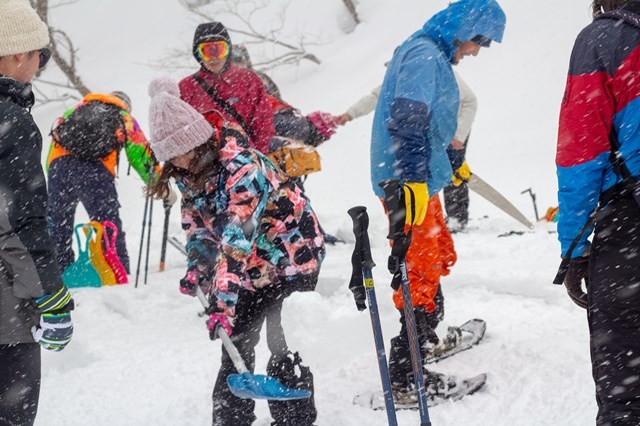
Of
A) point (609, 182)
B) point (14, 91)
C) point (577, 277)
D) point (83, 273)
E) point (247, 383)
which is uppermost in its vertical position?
point (609, 182)

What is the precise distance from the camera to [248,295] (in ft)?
10.9

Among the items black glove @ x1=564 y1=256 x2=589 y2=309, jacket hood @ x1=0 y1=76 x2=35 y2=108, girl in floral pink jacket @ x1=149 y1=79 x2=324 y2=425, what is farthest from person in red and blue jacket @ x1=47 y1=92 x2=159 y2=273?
black glove @ x1=564 y1=256 x2=589 y2=309

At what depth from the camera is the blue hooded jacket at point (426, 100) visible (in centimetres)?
323

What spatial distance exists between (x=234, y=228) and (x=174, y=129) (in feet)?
1.73

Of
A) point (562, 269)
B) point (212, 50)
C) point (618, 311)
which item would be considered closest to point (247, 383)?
point (562, 269)

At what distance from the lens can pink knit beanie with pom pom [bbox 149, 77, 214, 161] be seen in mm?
2979

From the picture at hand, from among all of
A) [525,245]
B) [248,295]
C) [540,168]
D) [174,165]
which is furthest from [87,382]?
[540,168]

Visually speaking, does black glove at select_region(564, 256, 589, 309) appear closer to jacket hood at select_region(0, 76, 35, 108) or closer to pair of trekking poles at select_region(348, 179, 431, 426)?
pair of trekking poles at select_region(348, 179, 431, 426)

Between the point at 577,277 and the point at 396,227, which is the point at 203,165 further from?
the point at 577,277

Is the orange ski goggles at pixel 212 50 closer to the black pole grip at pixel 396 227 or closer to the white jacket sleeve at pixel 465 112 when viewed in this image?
the white jacket sleeve at pixel 465 112

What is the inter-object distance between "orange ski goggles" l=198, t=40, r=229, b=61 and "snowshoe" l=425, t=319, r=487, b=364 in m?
2.66

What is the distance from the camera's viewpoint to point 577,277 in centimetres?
236

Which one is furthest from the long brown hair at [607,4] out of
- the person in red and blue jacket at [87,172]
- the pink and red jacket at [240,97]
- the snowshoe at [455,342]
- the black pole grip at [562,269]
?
the person in red and blue jacket at [87,172]

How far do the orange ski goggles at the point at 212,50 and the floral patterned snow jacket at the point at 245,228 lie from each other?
209 centimetres
